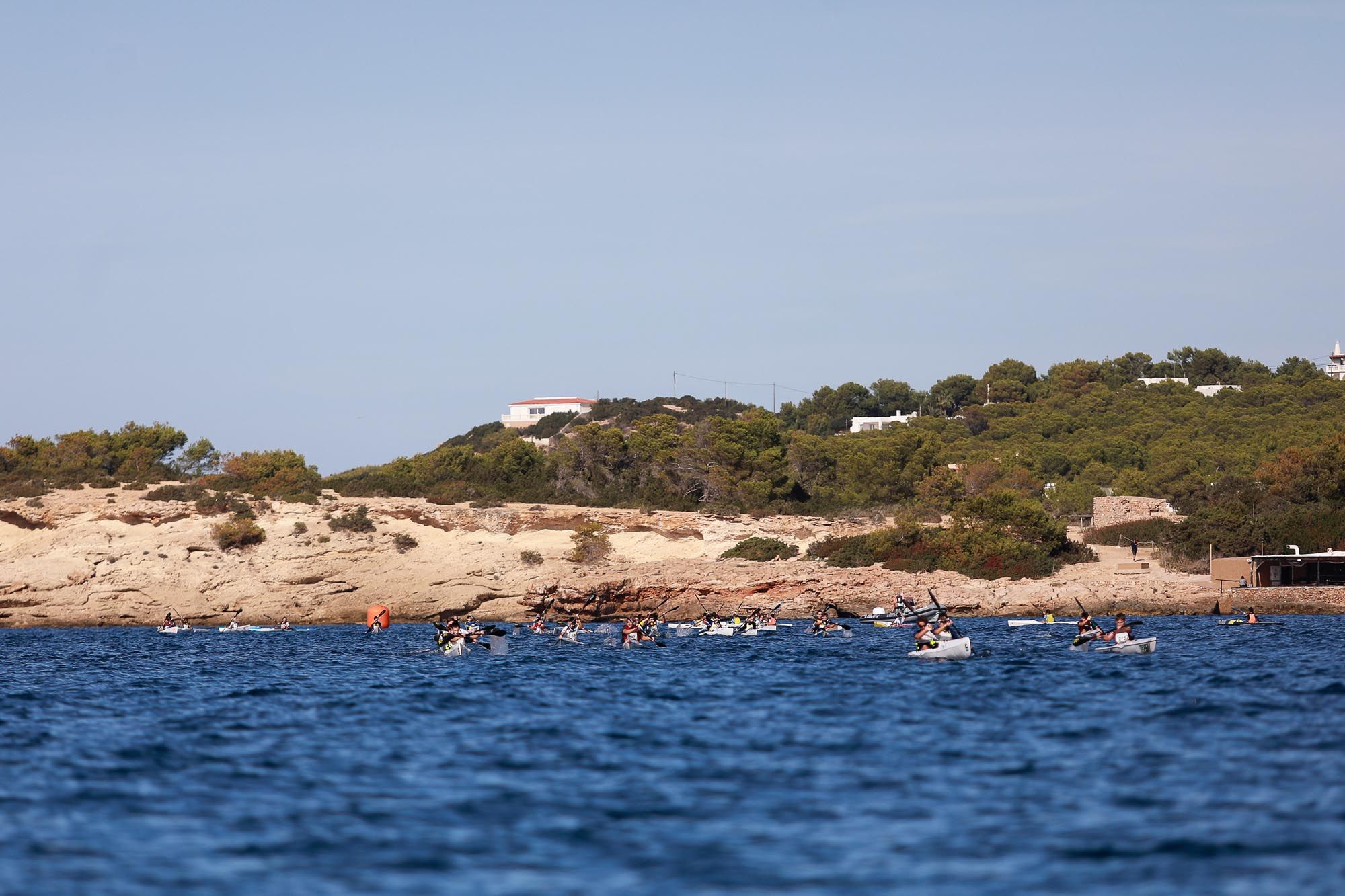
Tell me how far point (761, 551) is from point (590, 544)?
1030 cm

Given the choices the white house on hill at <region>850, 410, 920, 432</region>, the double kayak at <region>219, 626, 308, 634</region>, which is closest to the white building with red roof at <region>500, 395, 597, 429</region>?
the white house on hill at <region>850, 410, 920, 432</region>

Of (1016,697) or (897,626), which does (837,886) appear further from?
(897,626)

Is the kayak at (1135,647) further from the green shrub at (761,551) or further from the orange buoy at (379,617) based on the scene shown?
the orange buoy at (379,617)

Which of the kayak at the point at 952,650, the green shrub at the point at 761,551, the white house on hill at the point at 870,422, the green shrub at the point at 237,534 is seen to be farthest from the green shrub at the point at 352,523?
the white house on hill at the point at 870,422

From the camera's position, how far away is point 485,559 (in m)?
80.8

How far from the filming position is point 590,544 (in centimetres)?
8156

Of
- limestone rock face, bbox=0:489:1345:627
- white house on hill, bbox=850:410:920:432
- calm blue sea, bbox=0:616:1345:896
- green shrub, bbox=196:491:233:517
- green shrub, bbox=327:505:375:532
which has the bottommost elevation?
calm blue sea, bbox=0:616:1345:896

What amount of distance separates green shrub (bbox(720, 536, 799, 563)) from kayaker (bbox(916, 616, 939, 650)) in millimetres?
33003

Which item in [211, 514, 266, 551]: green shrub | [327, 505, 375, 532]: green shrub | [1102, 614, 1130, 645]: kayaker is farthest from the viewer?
[327, 505, 375, 532]: green shrub

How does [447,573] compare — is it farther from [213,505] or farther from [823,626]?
[823,626]

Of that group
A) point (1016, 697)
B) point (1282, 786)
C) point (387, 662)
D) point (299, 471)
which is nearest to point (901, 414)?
point (299, 471)

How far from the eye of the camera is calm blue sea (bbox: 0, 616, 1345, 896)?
1656 cm

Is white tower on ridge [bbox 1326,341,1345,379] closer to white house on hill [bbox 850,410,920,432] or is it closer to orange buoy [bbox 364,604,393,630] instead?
white house on hill [bbox 850,410,920,432]

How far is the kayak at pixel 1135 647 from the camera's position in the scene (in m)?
44.2
